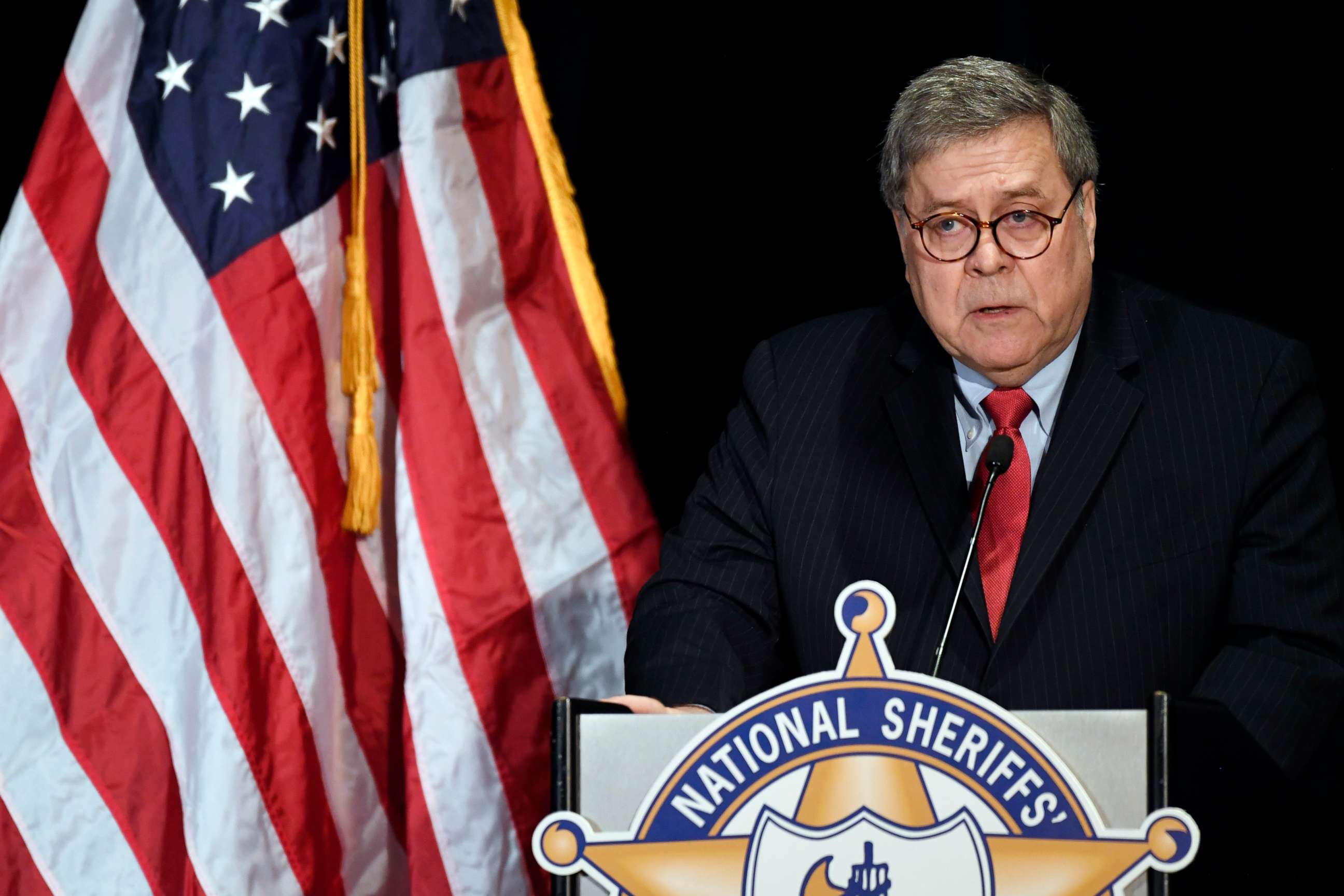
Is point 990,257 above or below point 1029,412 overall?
above

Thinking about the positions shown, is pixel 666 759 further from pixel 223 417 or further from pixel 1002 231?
pixel 223 417

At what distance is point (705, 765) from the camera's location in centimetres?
117

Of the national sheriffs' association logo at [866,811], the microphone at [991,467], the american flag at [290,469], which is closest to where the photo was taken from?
the national sheriffs' association logo at [866,811]

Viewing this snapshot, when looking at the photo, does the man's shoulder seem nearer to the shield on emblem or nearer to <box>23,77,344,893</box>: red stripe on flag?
<box>23,77,344,893</box>: red stripe on flag

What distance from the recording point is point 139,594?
2.31 meters

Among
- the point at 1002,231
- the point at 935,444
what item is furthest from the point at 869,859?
the point at 1002,231

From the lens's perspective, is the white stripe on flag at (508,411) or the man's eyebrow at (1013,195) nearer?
the man's eyebrow at (1013,195)

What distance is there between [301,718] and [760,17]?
5.30ft

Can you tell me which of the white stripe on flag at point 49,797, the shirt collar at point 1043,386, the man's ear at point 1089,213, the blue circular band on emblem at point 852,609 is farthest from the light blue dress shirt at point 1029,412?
the white stripe on flag at point 49,797

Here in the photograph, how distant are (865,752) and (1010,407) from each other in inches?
35.5

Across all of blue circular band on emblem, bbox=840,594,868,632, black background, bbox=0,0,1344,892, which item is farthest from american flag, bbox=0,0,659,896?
blue circular band on emblem, bbox=840,594,868,632

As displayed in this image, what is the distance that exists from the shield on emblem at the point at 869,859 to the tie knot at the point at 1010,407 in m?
0.89

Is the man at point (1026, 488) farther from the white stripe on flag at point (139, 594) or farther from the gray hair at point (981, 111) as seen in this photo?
the white stripe on flag at point (139, 594)

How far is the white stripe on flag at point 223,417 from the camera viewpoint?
7.75 ft
